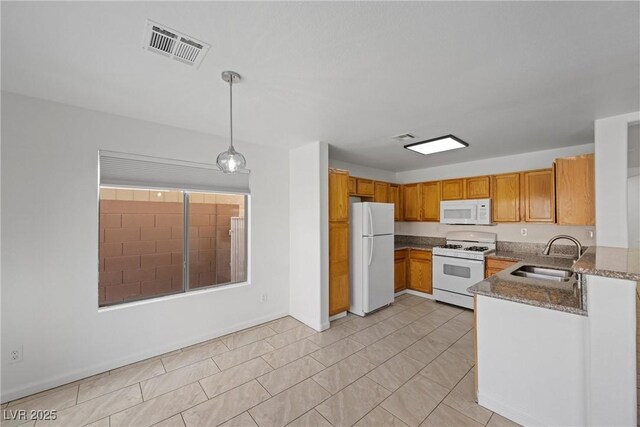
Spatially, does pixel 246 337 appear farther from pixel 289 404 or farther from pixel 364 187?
pixel 364 187

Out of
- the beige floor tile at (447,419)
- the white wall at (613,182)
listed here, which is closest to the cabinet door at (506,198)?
the white wall at (613,182)

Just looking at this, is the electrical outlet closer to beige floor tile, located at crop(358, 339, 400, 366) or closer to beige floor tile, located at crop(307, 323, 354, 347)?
beige floor tile, located at crop(307, 323, 354, 347)

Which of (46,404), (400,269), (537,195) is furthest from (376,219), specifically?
(46,404)

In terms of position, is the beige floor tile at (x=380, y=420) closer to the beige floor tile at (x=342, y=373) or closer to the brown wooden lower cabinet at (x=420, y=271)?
the beige floor tile at (x=342, y=373)

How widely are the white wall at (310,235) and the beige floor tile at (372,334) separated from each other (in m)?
0.46

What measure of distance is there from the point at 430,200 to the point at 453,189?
46 cm

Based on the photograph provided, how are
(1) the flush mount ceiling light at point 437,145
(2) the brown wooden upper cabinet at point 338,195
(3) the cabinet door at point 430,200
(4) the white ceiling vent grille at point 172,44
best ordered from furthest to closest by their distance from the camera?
(3) the cabinet door at point 430,200
(2) the brown wooden upper cabinet at point 338,195
(1) the flush mount ceiling light at point 437,145
(4) the white ceiling vent grille at point 172,44

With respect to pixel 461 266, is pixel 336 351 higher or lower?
lower

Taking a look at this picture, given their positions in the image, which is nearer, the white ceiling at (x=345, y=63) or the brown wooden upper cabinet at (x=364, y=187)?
the white ceiling at (x=345, y=63)

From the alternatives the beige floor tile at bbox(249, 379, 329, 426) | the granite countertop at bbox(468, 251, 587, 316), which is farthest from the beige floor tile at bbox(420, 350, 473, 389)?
the beige floor tile at bbox(249, 379, 329, 426)

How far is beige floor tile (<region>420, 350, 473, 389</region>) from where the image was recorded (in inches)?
91.9

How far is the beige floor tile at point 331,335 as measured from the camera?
3055 millimetres

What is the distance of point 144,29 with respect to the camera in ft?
4.58

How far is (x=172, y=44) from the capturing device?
1516 mm
